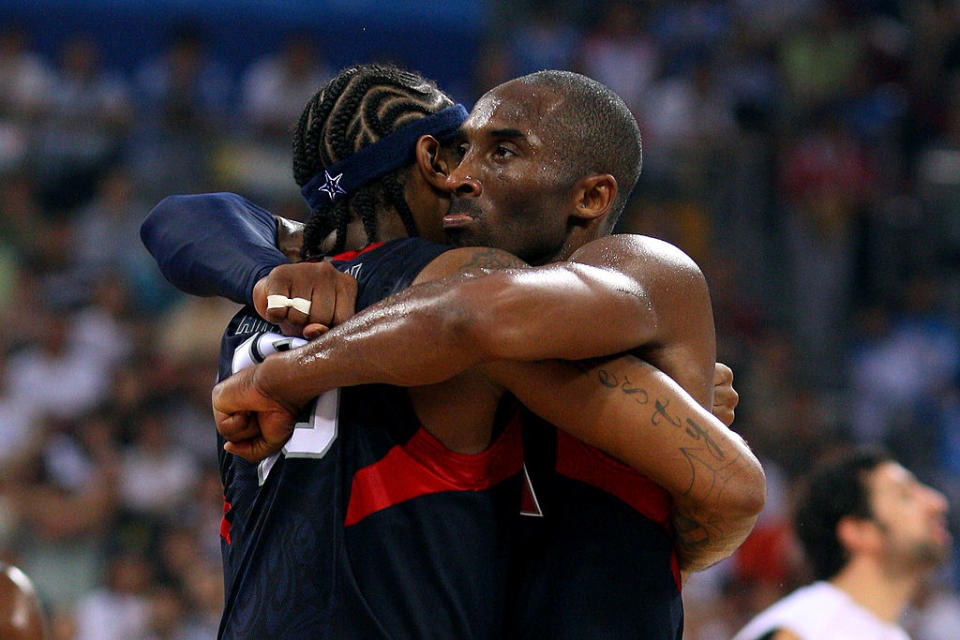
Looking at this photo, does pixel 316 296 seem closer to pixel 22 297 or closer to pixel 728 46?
pixel 22 297

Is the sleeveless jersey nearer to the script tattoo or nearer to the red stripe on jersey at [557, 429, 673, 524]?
the red stripe on jersey at [557, 429, 673, 524]

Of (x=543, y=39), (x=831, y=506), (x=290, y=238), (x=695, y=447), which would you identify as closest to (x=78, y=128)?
(x=543, y=39)

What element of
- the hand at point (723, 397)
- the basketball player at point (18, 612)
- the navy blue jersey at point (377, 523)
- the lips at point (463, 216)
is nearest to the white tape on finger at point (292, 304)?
the navy blue jersey at point (377, 523)

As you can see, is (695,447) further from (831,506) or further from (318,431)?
(831,506)

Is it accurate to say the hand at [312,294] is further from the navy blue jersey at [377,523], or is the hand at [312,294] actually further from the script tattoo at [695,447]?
the script tattoo at [695,447]

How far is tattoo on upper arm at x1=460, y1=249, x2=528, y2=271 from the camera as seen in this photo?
236 cm

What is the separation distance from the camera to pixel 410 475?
240 centimetres

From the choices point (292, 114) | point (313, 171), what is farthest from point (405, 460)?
point (292, 114)

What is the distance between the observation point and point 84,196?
8617mm

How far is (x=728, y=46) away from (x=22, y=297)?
6058 millimetres

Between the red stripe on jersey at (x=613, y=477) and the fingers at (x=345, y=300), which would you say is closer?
the fingers at (x=345, y=300)

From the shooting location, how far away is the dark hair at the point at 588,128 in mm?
Answer: 2697

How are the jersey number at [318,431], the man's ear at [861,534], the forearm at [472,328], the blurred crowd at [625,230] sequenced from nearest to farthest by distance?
the forearm at [472,328] → the jersey number at [318,431] → the man's ear at [861,534] → the blurred crowd at [625,230]

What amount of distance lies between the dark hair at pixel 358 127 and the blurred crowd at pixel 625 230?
4.79 meters
